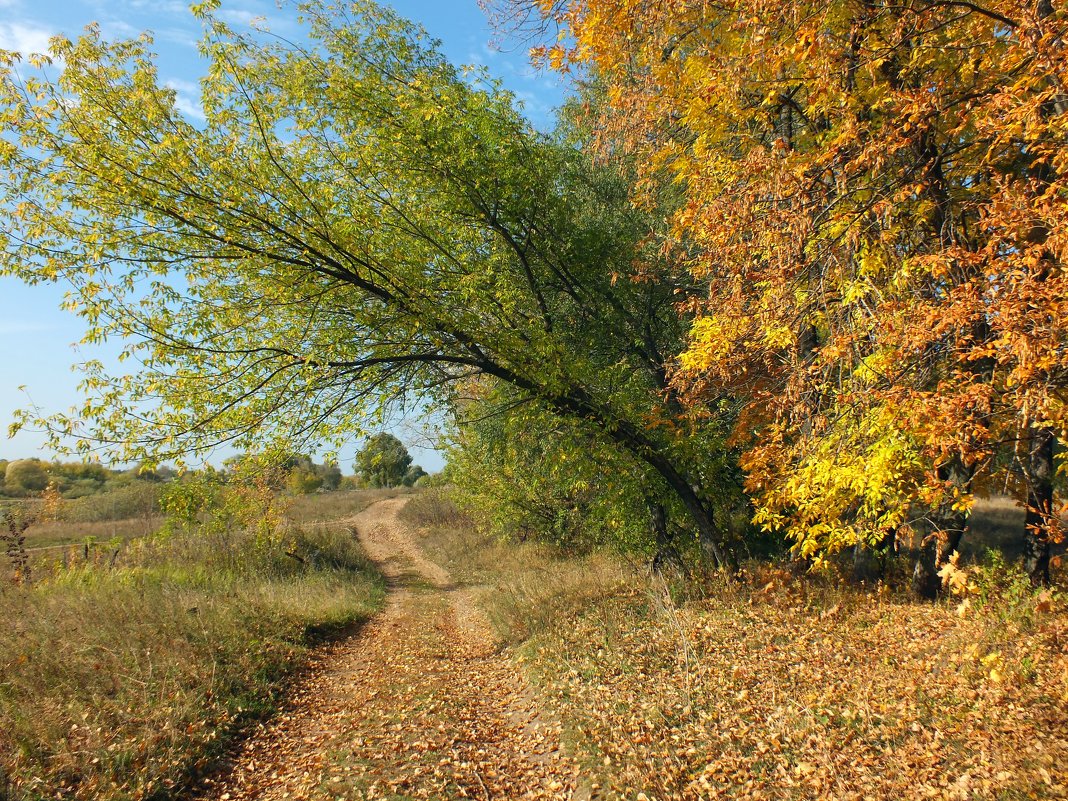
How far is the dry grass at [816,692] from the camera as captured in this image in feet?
14.3

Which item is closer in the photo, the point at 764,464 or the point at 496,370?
the point at 764,464

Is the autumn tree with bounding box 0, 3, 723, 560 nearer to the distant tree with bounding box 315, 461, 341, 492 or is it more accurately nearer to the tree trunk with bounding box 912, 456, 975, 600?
the tree trunk with bounding box 912, 456, 975, 600

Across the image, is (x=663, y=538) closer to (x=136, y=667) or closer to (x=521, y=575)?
(x=521, y=575)

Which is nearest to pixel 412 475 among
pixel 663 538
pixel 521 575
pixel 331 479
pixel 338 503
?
pixel 331 479

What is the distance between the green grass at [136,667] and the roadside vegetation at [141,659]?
0.05ft

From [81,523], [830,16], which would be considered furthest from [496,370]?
[81,523]

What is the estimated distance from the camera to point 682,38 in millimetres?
7984

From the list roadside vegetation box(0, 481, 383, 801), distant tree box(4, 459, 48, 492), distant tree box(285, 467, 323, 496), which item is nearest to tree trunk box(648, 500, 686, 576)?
roadside vegetation box(0, 481, 383, 801)

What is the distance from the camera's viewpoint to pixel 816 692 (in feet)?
19.3

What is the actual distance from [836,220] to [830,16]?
7.26 ft

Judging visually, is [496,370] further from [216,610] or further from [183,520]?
[216,610]

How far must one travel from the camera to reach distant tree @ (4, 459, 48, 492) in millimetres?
32656

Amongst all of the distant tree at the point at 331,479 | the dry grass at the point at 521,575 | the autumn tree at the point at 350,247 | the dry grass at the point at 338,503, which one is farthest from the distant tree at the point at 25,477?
the autumn tree at the point at 350,247

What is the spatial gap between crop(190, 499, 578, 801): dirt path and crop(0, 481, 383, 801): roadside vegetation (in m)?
0.48
